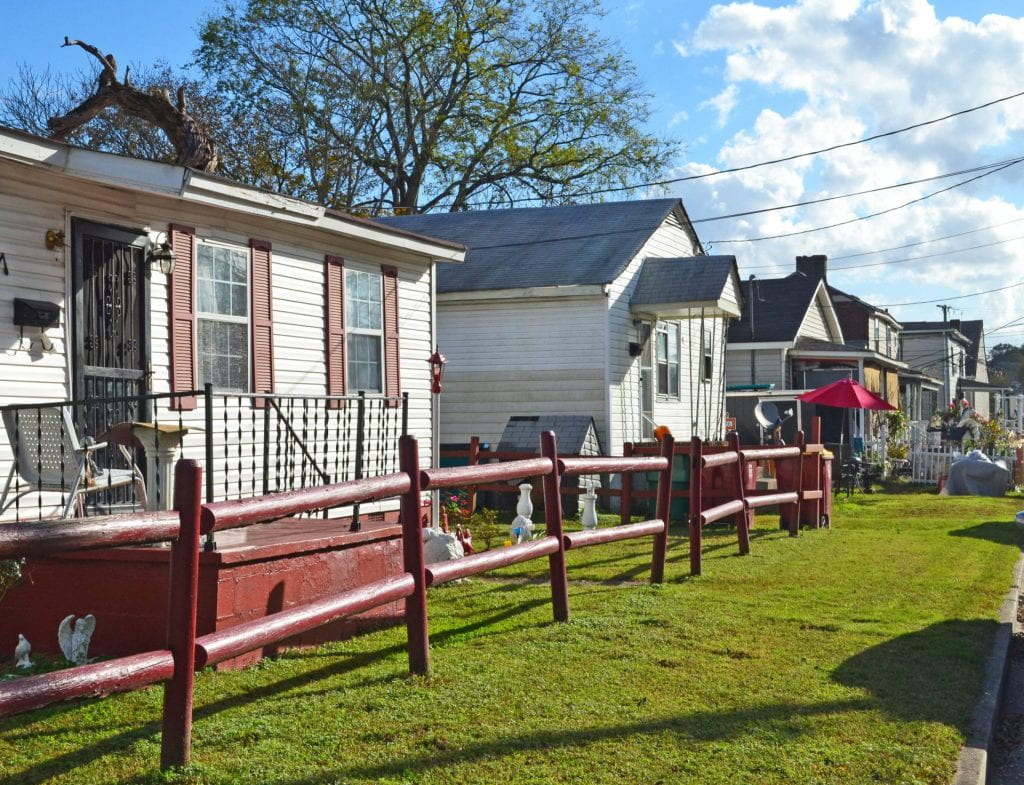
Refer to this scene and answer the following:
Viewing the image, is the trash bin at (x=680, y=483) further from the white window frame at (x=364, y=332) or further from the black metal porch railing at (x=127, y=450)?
the black metal porch railing at (x=127, y=450)

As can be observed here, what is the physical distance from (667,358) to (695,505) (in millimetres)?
12148

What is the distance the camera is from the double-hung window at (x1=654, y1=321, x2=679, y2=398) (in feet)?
69.5

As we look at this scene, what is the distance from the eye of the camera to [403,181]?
1425 inches

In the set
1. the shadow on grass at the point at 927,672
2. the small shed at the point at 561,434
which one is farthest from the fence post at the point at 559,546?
the small shed at the point at 561,434

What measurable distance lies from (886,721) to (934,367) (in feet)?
179

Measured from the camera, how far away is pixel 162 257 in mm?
9969

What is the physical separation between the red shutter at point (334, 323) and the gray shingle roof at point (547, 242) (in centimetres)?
697

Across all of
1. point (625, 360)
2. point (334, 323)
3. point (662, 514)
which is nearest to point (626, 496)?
point (625, 360)

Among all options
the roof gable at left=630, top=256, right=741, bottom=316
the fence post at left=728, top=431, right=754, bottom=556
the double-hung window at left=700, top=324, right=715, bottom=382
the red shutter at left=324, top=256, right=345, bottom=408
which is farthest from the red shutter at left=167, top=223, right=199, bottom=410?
the double-hung window at left=700, top=324, right=715, bottom=382

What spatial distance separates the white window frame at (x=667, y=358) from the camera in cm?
2097

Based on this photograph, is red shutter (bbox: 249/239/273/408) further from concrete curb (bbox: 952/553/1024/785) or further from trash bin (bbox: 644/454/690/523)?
concrete curb (bbox: 952/553/1024/785)

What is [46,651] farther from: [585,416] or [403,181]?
[403,181]

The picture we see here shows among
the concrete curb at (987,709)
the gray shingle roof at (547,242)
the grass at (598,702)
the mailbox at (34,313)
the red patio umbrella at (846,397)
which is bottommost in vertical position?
the concrete curb at (987,709)

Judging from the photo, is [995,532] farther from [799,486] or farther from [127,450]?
[127,450]
